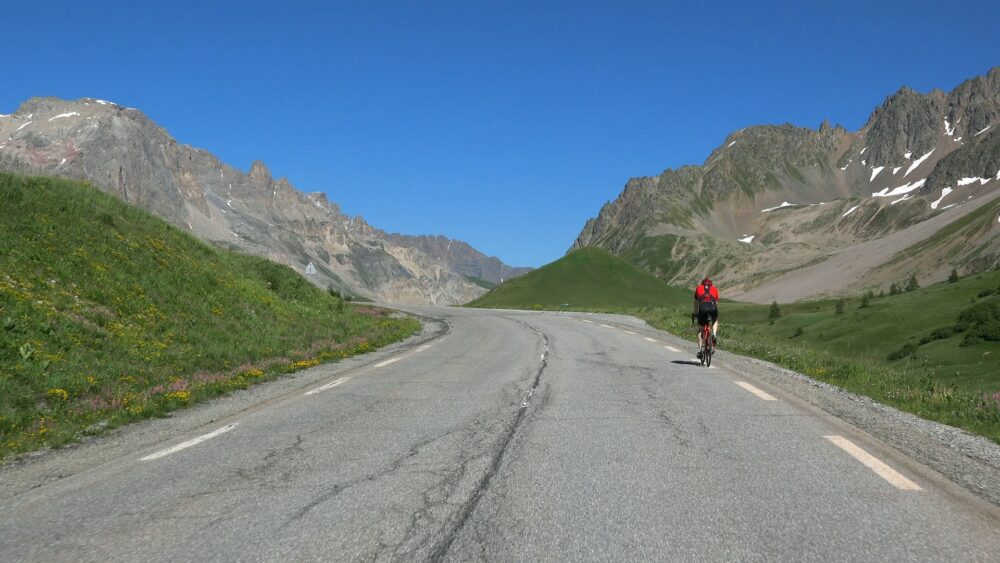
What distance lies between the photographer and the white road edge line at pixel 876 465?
638cm

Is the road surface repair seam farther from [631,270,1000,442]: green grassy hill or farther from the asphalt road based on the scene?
[631,270,1000,442]: green grassy hill

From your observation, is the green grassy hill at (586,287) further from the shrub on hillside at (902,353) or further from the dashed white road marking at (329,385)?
the dashed white road marking at (329,385)

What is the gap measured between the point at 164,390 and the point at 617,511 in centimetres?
942

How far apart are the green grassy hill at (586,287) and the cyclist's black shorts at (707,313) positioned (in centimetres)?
8403

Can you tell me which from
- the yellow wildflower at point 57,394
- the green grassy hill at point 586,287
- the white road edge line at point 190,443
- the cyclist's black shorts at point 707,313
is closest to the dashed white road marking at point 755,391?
the cyclist's black shorts at point 707,313

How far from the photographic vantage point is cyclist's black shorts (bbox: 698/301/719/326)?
17766 millimetres

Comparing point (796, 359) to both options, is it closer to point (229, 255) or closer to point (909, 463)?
point (909, 463)

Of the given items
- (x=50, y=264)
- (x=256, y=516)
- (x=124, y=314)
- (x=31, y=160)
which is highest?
(x=31, y=160)

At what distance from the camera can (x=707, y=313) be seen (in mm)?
17797

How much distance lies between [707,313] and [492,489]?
12.7 m

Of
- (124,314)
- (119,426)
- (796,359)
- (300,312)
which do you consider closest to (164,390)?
(119,426)

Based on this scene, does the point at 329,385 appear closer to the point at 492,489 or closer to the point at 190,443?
the point at 190,443

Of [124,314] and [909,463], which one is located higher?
[124,314]

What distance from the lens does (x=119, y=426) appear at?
9664 millimetres
